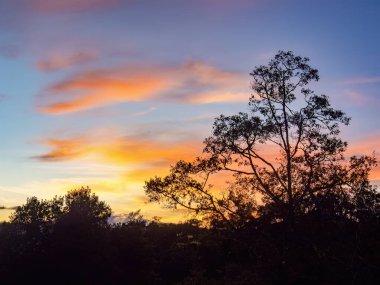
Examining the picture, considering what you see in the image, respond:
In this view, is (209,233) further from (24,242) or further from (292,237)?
(24,242)

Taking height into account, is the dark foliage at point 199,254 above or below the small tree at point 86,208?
below

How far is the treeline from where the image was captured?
2683cm

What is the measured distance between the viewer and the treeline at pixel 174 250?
26.8 m

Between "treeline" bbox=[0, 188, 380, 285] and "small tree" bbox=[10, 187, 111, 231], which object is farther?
"small tree" bbox=[10, 187, 111, 231]

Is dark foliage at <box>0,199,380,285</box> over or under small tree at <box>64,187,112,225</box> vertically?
under

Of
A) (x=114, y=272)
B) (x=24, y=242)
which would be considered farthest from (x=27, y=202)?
(x=114, y=272)

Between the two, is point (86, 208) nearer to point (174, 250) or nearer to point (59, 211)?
point (59, 211)

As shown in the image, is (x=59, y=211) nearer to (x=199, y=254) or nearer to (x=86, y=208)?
(x=86, y=208)

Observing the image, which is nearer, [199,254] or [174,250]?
[199,254]

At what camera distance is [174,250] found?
73.4 meters

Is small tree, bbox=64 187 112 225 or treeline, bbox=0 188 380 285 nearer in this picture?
treeline, bbox=0 188 380 285

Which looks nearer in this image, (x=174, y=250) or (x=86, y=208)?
(x=86, y=208)

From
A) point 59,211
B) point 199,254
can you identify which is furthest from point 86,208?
point 199,254

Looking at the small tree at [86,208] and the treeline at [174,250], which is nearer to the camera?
the treeline at [174,250]
